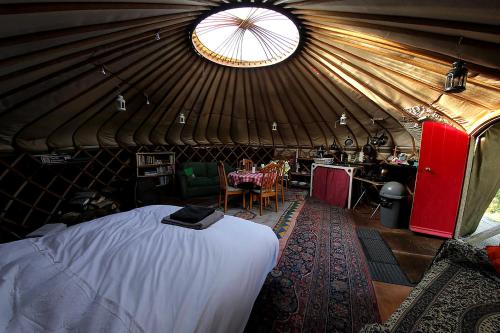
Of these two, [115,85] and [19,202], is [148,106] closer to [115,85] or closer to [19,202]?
[115,85]

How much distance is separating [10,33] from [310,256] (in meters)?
2.56

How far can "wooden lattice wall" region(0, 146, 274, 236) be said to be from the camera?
242 centimetres

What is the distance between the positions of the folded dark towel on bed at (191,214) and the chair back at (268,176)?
1521mm

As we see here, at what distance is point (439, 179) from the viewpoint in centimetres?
232

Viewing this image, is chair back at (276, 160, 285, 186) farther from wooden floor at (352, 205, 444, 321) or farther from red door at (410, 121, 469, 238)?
red door at (410, 121, 469, 238)

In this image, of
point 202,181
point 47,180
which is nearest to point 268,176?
point 202,181

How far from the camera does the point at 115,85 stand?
2430 mm

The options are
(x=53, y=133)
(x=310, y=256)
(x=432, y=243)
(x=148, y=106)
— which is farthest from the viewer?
(x=148, y=106)

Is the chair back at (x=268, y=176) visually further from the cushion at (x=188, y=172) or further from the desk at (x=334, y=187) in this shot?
the cushion at (x=188, y=172)

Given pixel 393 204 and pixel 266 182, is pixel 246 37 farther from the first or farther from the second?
pixel 393 204

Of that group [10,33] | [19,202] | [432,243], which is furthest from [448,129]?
[19,202]

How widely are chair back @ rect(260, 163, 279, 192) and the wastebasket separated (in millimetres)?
1429

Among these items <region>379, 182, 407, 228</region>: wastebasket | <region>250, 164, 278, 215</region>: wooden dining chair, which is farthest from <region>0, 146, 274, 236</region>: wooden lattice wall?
<region>379, 182, 407, 228</region>: wastebasket

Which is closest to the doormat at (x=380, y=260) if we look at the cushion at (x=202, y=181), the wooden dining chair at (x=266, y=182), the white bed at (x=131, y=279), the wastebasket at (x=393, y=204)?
the wastebasket at (x=393, y=204)
